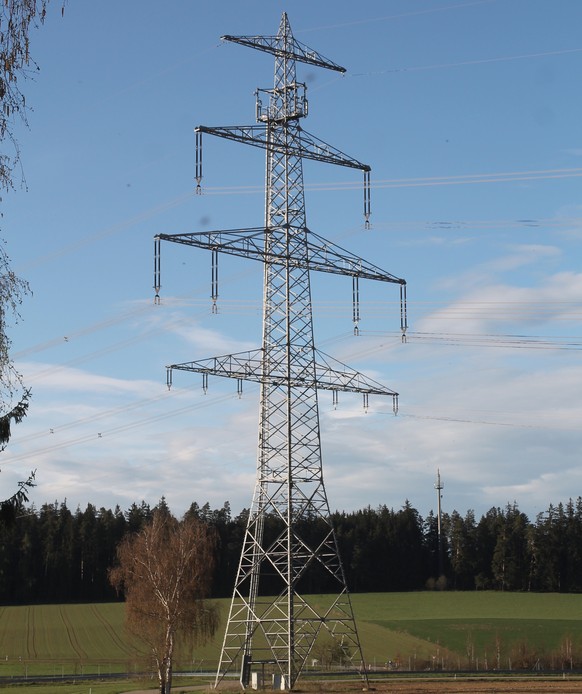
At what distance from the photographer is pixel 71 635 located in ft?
323

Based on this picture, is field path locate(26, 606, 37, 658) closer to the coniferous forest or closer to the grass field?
the grass field

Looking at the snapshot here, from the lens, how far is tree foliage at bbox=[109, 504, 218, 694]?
5531cm

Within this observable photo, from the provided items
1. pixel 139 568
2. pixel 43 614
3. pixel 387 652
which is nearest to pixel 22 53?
pixel 139 568

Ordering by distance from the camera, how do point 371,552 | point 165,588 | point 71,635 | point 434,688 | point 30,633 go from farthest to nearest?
point 371,552 < point 30,633 < point 71,635 < point 165,588 < point 434,688

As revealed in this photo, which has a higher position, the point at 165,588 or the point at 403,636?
the point at 165,588

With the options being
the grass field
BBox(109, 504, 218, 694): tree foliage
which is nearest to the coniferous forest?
the grass field

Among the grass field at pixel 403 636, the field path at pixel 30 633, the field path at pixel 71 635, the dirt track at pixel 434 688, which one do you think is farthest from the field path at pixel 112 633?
the dirt track at pixel 434 688

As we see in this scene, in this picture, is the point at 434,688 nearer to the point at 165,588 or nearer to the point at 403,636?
the point at 165,588

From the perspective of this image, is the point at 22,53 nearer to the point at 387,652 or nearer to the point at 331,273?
the point at 331,273

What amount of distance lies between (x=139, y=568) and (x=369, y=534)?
328 ft

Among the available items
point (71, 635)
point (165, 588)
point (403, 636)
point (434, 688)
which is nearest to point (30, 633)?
point (71, 635)

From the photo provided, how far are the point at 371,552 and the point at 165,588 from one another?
98.0 meters

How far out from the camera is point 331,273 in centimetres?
4512

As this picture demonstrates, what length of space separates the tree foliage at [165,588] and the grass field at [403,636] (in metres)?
8.16
